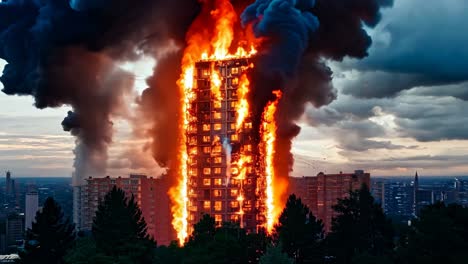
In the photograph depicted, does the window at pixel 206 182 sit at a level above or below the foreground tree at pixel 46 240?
above

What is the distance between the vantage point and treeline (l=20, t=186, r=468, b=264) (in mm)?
29312

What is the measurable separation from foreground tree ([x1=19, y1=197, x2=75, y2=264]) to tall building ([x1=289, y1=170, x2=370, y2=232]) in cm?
4300

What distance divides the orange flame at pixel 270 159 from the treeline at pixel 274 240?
33.1 feet

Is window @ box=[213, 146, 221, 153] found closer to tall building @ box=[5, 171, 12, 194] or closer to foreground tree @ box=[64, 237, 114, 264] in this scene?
foreground tree @ box=[64, 237, 114, 264]

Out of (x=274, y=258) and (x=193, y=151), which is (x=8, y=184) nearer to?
(x=193, y=151)

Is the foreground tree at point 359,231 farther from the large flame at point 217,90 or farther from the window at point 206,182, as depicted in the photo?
the window at point 206,182

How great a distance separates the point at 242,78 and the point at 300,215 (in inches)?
661

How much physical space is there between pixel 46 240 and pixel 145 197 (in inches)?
1459

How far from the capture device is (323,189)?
75562 millimetres

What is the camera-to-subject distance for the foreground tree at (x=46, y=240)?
33156 mm

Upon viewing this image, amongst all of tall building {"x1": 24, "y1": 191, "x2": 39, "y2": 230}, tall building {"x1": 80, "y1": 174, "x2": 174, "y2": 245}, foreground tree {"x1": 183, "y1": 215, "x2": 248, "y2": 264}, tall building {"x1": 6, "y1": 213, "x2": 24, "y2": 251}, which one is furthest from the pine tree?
tall building {"x1": 24, "y1": 191, "x2": 39, "y2": 230}

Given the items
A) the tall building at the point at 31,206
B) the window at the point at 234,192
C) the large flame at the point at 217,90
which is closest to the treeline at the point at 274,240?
the window at the point at 234,192

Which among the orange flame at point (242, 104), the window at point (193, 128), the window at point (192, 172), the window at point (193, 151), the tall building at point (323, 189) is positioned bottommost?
the tall building at point (323, 189)

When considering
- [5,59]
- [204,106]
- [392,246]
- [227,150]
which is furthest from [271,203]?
[5,59]
